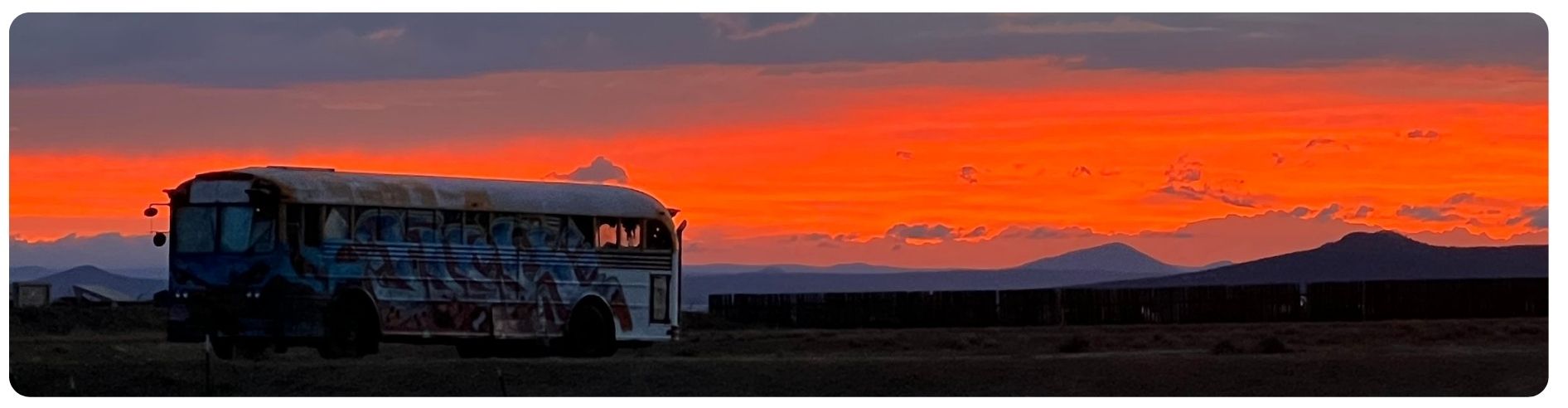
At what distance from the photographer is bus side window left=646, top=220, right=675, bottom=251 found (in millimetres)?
43062

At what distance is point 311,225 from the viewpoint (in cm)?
3831

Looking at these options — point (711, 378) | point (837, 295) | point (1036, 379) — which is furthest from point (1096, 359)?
point (837, 295)

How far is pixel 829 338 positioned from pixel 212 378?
2163cm

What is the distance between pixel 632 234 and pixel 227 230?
→ 7.03 metres

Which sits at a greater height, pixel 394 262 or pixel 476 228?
pixel 476 228

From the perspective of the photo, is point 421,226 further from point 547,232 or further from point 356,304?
point 547,232

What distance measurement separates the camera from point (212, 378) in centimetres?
3872

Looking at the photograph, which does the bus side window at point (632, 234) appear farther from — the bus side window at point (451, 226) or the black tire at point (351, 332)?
the black tire at point (351, 332)

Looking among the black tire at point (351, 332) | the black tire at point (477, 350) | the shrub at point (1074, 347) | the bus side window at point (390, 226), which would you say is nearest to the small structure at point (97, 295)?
the shrub at point (1074, 347)

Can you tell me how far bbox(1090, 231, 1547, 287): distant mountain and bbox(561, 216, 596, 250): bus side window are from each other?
112277 millimetres

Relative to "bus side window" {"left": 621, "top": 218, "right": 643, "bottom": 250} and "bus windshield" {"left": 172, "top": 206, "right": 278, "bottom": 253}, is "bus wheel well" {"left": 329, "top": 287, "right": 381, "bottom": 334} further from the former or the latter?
"bus side window" {"left": 621, "top": 218, "right": 643, "bottom": 250}

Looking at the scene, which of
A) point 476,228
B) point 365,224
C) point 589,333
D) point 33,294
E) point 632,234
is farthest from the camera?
point 33,294

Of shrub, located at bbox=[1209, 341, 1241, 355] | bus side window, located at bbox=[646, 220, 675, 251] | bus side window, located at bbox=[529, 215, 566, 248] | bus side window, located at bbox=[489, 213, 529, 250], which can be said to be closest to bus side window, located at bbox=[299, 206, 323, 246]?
bus side window, located at bbox=[489, 213, 529, 250]

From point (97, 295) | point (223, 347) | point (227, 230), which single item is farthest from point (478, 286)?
point (97, 295)
